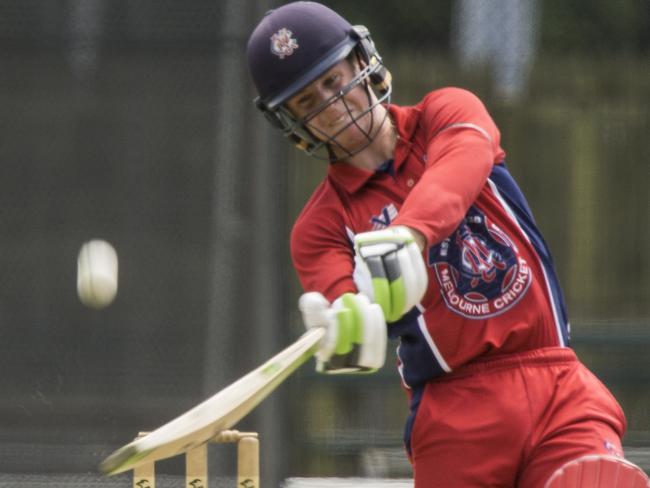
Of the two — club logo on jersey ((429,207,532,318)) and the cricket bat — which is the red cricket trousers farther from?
the cricket bat

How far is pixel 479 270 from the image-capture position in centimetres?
259

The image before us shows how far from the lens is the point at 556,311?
2.65 m

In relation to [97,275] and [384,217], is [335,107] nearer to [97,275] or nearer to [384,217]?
[384,217]

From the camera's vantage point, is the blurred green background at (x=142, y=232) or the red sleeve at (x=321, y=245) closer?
the red sleeve at (x=321, y=245)

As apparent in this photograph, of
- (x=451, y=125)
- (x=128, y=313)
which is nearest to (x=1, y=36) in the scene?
(x=128, y=313)

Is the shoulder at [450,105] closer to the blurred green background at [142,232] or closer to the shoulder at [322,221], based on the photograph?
the shoulder at [322,221]

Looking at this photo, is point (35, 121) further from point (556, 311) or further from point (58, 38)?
point (556, 311)

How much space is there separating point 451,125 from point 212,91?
2.02 meters

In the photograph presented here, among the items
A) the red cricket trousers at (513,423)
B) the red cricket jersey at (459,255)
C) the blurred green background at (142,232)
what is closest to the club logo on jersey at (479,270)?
the red cricket jersey at (459,255)

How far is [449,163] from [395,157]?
28 cm

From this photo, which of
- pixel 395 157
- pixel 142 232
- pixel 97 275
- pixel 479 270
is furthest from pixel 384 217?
pixel 97 275

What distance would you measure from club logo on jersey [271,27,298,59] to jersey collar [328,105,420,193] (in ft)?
0.90

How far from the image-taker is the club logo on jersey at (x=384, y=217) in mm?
2688

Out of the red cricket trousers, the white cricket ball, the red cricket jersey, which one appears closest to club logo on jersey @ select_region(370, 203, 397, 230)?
the red cricket jersey
